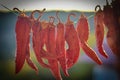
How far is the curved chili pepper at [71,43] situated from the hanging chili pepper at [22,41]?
33 centimetres

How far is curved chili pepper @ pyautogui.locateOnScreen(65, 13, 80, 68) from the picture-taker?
2.07 meters

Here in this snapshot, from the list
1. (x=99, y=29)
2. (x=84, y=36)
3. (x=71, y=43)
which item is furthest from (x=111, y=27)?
(x=71, y=43)

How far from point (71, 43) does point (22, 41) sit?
17.8 inches

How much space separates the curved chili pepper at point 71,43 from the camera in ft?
6.79

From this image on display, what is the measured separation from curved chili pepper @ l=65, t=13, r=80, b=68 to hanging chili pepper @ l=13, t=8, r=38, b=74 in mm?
327

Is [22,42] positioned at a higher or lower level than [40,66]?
higher

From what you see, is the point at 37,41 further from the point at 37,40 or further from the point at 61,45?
the point at 61,45

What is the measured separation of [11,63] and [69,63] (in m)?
0.53

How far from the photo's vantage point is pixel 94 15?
2.15 meters

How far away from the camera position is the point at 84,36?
2113 mm

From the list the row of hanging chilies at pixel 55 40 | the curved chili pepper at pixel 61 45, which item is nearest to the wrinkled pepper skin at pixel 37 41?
the row of hanging chilies at pixel 55 40

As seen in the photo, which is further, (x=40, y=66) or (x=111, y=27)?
(x=111, y=27)

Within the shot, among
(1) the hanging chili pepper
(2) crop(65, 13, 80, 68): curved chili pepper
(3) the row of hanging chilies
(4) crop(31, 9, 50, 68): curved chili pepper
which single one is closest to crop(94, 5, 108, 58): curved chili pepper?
(3) the row of hanging chilies

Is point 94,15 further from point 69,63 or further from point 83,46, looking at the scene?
point 69,63
